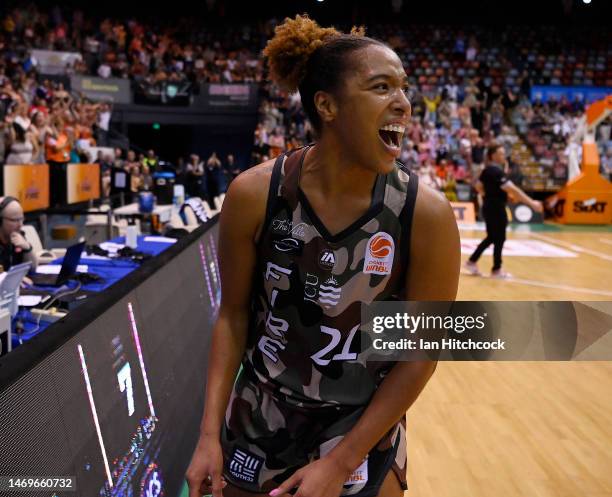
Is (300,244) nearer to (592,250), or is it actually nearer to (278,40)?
(278,40)

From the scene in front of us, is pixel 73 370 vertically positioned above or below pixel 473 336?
below

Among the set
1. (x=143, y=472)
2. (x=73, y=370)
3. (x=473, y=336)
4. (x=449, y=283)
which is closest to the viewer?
(x=449, y=283)

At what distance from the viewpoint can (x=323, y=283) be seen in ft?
5.10

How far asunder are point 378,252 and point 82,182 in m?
12.0

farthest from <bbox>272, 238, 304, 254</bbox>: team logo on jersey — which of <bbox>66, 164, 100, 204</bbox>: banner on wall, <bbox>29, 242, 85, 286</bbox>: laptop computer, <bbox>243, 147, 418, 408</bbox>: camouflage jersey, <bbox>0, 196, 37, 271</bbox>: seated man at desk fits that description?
<bbox>66, 164, 100, 204</bbox>: banner on wall

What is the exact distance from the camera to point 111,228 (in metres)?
9.09

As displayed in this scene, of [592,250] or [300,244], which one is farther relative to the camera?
[592,250]

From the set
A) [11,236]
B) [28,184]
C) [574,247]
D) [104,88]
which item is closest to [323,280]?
[11,236]

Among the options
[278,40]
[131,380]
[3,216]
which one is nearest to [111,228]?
[3,216]

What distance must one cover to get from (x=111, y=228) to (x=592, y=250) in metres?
8.38

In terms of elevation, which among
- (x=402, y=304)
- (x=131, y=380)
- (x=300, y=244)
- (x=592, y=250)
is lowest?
(x=592, y=250)

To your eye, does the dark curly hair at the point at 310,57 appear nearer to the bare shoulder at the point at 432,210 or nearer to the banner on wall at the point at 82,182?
the bare shoulder at the point at 432,210

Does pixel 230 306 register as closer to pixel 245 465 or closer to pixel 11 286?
pixel 245 465

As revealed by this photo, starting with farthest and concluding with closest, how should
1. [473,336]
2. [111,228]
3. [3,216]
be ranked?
[111,228], [3,216], [473,336]
